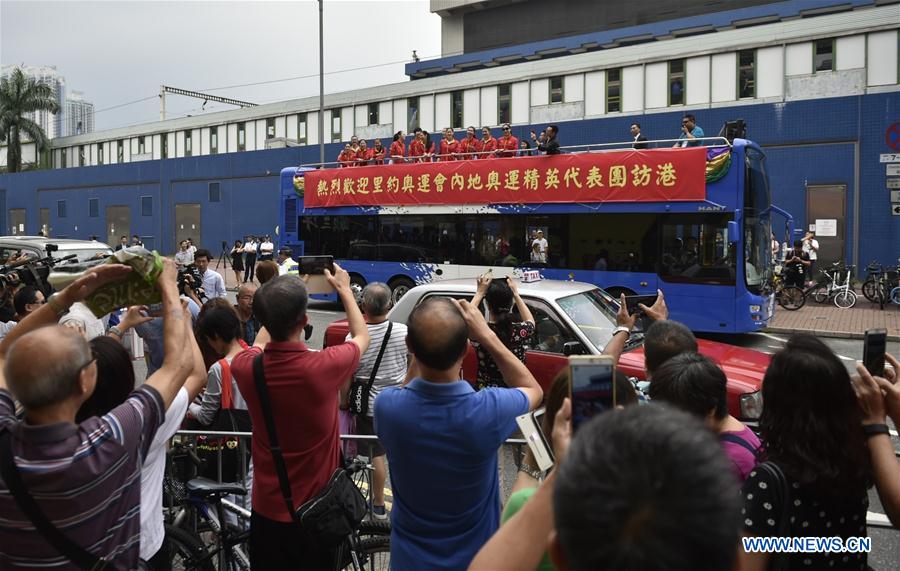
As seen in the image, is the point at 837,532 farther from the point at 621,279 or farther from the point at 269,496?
the point at 621,279

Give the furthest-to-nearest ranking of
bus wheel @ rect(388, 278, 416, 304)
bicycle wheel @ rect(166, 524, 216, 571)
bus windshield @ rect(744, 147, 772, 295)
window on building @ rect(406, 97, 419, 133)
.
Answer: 1. window on building @ rect(406, 97, 419, 133)
2. bus wheel @ rect(388, 278, 416, 304)
3. bus windshield @ rect(744, 147, 772, 295)
4. bicycle wheel @ rect(166, 524, 216, 571)

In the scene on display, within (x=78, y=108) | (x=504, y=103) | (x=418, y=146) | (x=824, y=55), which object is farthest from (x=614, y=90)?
(x=78, y=108)

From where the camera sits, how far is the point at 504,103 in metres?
37.0

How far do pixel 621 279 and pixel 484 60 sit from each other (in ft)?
118

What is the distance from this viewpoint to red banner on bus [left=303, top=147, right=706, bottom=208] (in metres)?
13.2

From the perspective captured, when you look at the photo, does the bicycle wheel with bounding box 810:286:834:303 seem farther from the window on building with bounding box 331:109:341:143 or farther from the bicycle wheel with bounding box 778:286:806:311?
the window on building with bounding box 331:109:341:143

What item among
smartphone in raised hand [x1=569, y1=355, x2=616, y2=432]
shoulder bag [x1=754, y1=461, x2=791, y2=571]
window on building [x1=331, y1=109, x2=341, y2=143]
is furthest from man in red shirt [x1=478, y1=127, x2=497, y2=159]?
window on building [x1=331, y1=109, x2=341, y2=143]

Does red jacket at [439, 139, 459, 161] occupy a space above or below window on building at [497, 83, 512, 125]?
below

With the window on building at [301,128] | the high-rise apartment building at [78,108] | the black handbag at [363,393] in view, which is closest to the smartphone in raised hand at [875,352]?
the black handbag at [363,393]

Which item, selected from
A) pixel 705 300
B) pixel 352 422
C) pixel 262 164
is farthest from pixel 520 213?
pixel 262 164

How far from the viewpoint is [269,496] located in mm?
3141

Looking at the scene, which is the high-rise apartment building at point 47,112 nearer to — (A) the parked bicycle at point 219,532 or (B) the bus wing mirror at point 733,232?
(B) the bus wing mirror at point 733,232

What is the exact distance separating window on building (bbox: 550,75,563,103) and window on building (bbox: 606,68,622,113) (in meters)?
2.57

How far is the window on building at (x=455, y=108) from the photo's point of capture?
127ft
